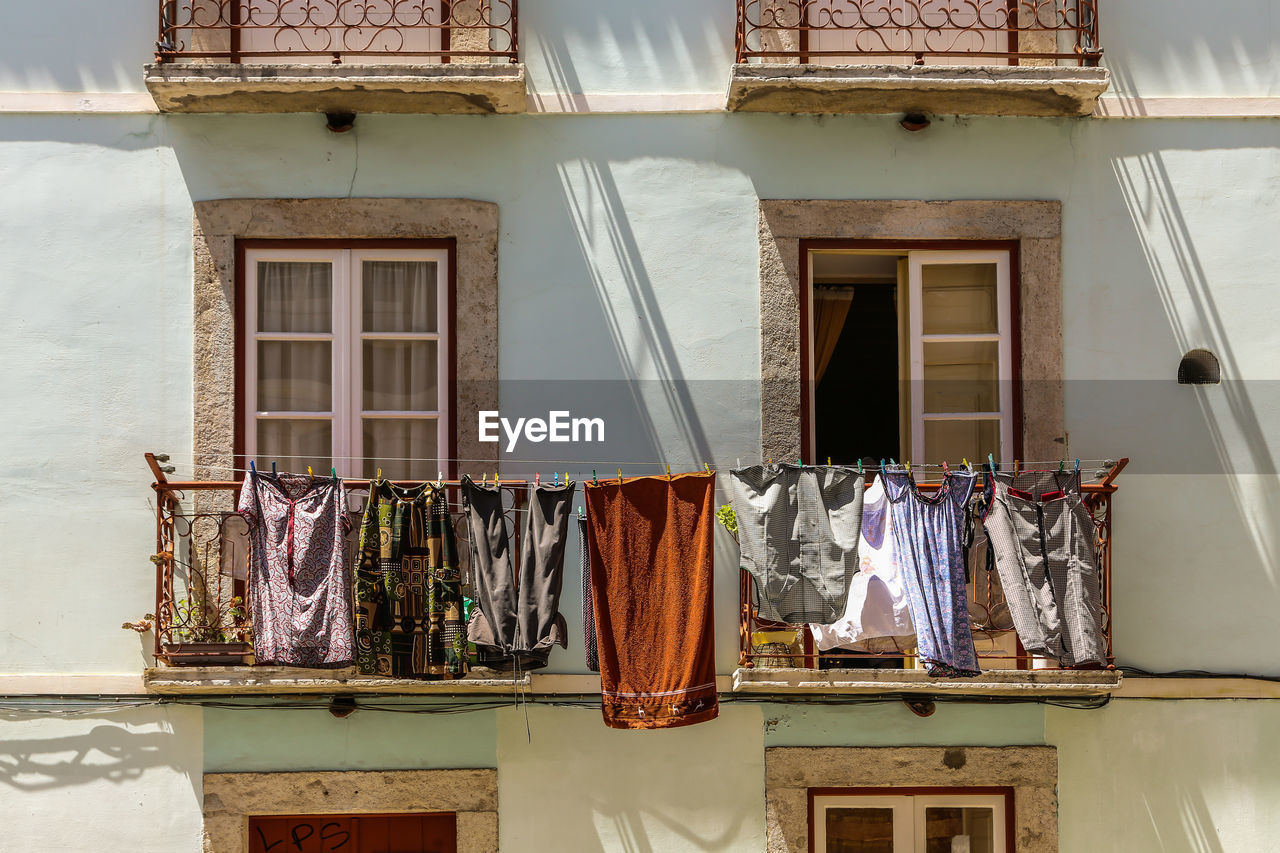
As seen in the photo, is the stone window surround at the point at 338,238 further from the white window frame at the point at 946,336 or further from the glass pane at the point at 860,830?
the glass pane at the point at 860,830

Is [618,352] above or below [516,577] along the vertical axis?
above

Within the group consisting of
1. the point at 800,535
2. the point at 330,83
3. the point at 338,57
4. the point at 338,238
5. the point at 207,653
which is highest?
the point at 338,57

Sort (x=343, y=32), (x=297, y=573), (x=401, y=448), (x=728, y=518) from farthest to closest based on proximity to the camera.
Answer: (x=401, y=448) → (x=343, y=32) → (x=728, y=518) → (x=297, y=573)

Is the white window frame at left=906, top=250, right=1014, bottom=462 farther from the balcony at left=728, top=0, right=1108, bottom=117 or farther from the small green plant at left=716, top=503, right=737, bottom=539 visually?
the small green plant at left=716, top=503, right=737, bottom=539

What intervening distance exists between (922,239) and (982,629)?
6.77 feet

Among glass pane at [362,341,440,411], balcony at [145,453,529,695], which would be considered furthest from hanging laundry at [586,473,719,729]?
glass pane at [362,341,440,411]

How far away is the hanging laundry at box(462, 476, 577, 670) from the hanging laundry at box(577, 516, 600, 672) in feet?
0.36

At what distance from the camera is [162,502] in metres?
6.86

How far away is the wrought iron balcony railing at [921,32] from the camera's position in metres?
7.45

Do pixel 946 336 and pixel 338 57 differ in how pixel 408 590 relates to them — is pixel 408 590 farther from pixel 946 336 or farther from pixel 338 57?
pixel 946 336

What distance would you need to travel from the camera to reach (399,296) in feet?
Answer: 24.7

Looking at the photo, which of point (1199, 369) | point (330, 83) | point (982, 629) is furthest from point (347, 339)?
point (1199, 369)

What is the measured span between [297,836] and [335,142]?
362cm

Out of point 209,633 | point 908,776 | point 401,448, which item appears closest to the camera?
point 209,633
